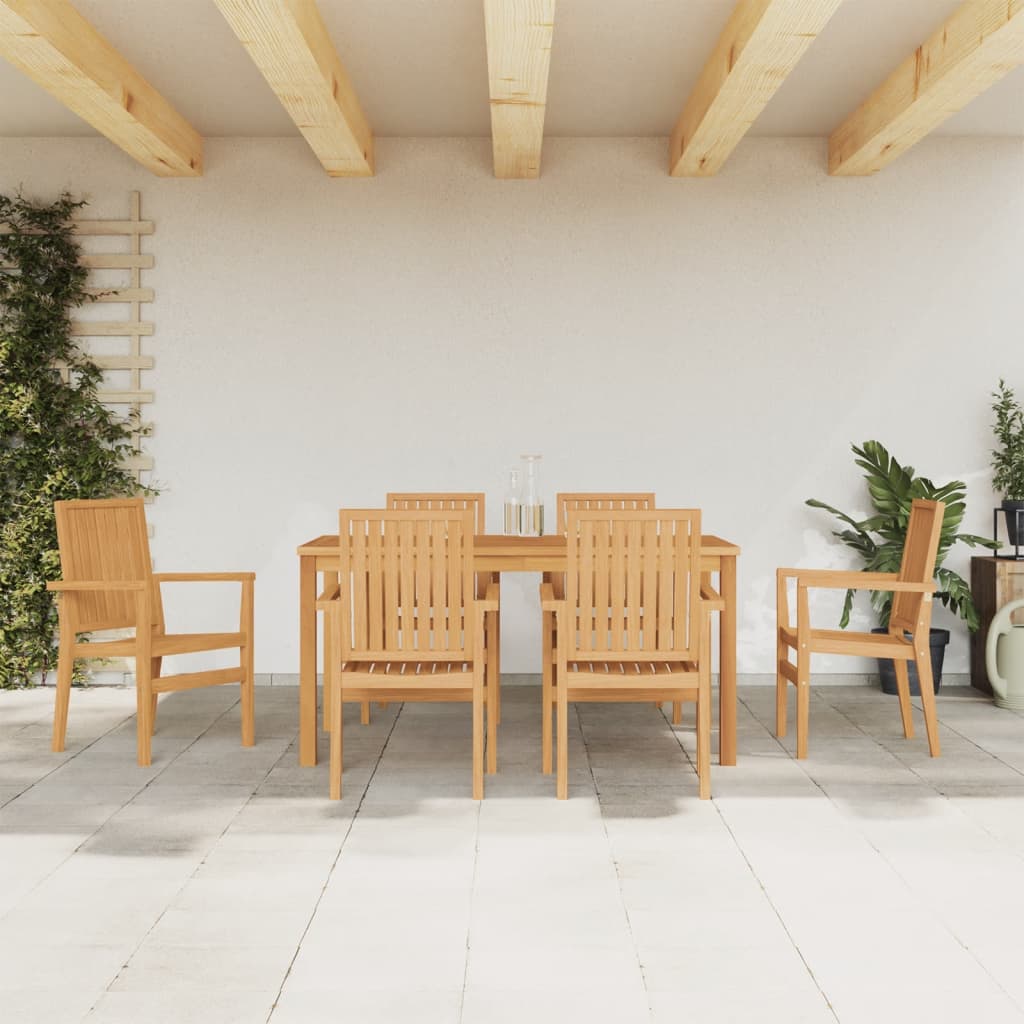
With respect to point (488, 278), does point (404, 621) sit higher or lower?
lower

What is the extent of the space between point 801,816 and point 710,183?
3.41 meters

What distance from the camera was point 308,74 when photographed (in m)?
3.98

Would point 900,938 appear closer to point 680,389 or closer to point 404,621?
point 404,621

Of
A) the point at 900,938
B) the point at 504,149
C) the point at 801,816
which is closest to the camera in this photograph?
the point at 900,938

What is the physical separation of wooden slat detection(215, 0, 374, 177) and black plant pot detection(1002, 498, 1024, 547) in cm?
353

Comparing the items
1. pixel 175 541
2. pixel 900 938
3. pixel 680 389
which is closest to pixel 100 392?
pixel 175 541

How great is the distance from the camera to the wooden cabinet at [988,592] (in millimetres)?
5211

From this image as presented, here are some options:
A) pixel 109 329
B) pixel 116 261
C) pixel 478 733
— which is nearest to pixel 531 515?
pixel 478 733

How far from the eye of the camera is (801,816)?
3.38 metres

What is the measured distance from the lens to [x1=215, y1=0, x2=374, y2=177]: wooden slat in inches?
137

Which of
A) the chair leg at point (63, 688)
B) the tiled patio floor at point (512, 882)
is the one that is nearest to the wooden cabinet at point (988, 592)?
the tiled patio floor at point (512, 882)

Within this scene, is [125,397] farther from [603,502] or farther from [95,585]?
[603,502]

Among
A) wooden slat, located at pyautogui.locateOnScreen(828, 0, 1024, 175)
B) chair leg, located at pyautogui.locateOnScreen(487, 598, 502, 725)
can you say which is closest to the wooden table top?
chair leg, located at pyautogui.locateOnScreen(487, 598, 502, 725)

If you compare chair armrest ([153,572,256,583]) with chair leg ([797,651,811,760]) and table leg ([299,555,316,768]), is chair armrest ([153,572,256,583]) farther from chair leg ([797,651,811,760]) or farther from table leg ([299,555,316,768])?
chair leg ([797,651,811,760])
